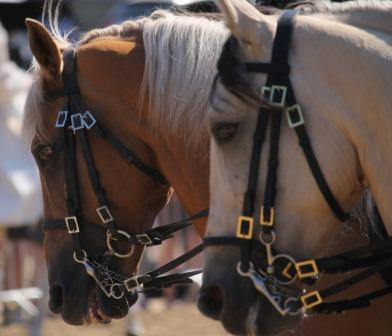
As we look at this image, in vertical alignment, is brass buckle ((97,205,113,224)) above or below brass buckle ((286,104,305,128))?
below

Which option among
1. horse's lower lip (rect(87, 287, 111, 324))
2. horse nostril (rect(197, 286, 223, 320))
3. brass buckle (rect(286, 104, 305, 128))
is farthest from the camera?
horse's lower lip (rect(87, 287, 111, 324))

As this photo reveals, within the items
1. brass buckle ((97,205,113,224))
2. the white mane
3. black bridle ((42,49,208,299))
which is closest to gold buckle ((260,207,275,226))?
the white mane

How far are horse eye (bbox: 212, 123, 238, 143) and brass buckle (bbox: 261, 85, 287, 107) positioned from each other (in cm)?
14

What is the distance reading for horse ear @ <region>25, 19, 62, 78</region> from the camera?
4203 millimetres

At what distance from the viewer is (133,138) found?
4.28 meters

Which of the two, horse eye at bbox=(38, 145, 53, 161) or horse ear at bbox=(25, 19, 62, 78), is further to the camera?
horse eye at bbox=(38, 145, 53, 161)

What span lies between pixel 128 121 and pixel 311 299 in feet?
4.76

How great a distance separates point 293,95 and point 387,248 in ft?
2.03

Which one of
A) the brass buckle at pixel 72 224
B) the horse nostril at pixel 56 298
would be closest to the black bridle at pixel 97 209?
the brass buckle at pixel 72 224

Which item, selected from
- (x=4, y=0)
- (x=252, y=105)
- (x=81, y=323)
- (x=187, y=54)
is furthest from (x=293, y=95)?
(x=4, y=0)

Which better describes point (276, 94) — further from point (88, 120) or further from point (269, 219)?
point (88, 120)

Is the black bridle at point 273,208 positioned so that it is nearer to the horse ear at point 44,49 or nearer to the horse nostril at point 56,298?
the horse ear at point 44,49

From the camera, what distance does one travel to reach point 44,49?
170 inches

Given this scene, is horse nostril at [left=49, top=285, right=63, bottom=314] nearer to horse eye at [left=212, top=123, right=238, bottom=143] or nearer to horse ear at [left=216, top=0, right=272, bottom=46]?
horse eye at [left=212, top=123, right=238, bottom=143]
